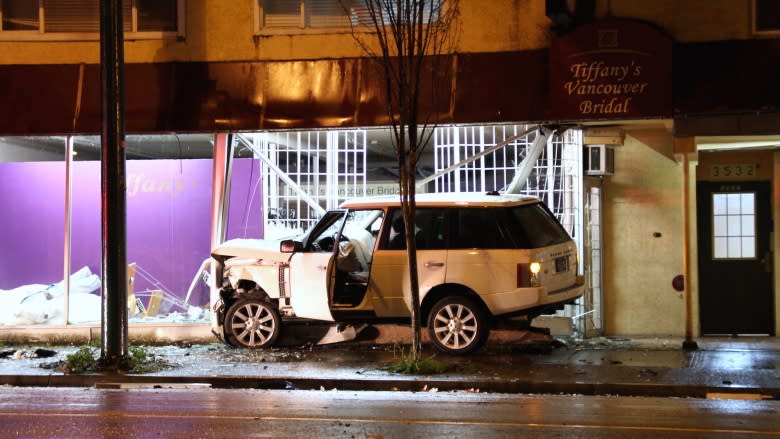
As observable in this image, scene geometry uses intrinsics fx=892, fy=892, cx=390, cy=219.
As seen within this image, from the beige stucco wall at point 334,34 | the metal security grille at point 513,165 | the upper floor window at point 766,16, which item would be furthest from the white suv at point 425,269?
the upper floor window at point 766,16

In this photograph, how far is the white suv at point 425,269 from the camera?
1136 cm

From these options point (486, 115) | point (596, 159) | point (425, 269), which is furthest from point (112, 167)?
point (596, 159)

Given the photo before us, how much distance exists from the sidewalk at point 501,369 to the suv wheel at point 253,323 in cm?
19

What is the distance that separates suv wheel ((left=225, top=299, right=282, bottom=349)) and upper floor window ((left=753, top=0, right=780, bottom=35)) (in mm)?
7633

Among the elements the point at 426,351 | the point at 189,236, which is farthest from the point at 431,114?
the point at 189,236

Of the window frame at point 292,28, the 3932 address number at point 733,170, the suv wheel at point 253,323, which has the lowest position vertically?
the suv wheel at point 253,323

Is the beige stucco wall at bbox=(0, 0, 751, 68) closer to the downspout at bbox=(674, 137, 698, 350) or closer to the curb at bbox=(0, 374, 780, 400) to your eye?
the downspout at bbox=(674, 137, 698, 350)

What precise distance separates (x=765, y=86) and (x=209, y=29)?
7863 mm

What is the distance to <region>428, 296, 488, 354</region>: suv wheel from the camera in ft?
37.8

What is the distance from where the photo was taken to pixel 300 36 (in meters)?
13.3

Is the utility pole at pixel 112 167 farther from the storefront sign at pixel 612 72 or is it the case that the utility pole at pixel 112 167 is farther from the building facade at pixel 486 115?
the storefront sign at pixel 612 72

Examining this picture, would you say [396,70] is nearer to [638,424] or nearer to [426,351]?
[426,351]

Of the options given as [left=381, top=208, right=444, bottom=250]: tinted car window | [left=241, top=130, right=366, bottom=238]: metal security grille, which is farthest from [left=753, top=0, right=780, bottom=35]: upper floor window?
[left=241, top=130, right=366, bottom=238]: metal security grille

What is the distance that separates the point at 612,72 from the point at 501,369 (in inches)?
168
